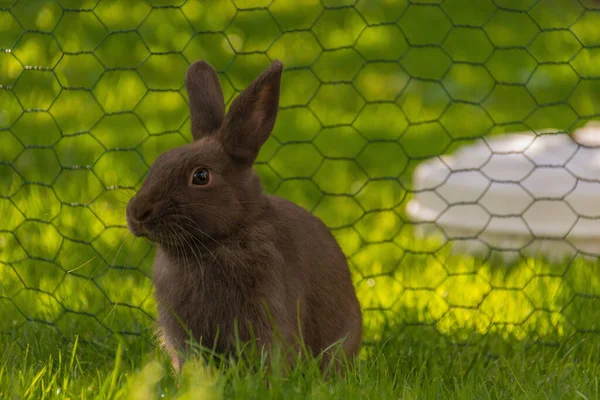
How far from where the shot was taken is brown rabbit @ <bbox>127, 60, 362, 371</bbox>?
2111 mm

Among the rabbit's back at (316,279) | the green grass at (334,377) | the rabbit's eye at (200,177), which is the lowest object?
the green grass at (334,377)

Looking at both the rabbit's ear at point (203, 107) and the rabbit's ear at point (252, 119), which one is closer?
the rabbit's ear at point (252, 119)

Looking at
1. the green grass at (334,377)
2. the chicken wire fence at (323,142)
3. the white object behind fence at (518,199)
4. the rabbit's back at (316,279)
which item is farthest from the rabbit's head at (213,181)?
the white object behind fence at (518,199)

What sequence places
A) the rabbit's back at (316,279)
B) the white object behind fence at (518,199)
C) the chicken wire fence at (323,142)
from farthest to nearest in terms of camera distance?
1. the white object behind fence at (518,199)
2. the chicken wire fence at (323,142)
3. the rabbit's back at (316,279)

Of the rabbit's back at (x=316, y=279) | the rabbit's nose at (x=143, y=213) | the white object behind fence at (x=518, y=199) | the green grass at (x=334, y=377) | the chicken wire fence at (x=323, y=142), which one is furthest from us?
the white object behind fence at (x=518, y=199)

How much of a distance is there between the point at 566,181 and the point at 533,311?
2.92 feet

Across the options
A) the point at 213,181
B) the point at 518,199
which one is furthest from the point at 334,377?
the point at 518,199

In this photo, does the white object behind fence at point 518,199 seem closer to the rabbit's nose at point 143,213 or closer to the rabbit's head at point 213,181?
the rabbit's head at point 213,181

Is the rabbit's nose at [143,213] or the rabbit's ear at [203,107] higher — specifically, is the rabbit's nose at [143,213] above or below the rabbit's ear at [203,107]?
below

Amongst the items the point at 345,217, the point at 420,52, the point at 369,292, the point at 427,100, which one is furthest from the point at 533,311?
the point at 420,52

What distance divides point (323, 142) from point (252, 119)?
6.51ft

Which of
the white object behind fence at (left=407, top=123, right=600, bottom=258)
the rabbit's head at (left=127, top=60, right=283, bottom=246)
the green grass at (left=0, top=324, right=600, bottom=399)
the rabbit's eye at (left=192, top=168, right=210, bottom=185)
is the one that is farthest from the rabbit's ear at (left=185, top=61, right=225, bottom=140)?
the white object behind fence at (left=407, top=123, right=600, bottom=258)

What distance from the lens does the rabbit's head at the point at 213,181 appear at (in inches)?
82.4

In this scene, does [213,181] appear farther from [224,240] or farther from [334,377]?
[334,377]
